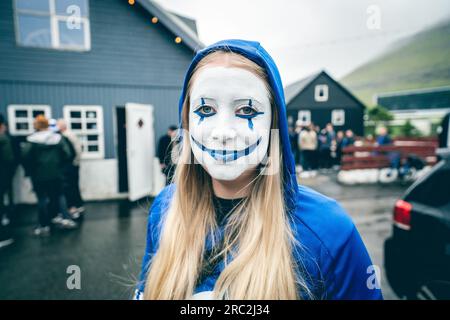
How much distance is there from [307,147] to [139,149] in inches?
218

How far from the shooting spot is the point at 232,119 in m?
0.94

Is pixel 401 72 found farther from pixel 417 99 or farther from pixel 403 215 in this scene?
pixel 403 215

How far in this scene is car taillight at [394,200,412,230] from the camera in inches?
90.0

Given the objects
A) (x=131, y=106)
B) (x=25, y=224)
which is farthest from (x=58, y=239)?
(x=131, y=106)

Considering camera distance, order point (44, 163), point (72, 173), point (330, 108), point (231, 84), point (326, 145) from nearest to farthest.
Result: point (231, 84) → point (44, 163) → point (72, 173) → point (326, 145) → point (330, 108)

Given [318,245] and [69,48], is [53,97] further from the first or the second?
[318,245]

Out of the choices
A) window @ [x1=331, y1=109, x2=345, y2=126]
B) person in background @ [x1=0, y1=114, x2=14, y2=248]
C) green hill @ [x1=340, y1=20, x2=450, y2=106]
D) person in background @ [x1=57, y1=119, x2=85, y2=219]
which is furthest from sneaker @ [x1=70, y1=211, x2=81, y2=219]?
window @ [x1=331, y1=109, x2=345, y2=126]

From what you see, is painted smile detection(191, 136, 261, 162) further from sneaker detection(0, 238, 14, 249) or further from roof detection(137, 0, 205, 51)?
roof detection(137, 0, 205, 51)

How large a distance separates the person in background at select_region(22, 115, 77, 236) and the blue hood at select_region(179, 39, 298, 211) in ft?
13.6

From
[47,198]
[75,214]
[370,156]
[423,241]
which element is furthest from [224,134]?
[370,156]

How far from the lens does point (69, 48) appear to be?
6.74 m

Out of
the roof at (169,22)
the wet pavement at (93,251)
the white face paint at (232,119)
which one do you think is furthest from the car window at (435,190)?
the roof at (169,22)

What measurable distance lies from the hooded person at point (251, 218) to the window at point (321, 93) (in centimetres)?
1992

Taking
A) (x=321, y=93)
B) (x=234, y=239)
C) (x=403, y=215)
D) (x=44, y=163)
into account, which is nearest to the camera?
(x=234, y=239)
